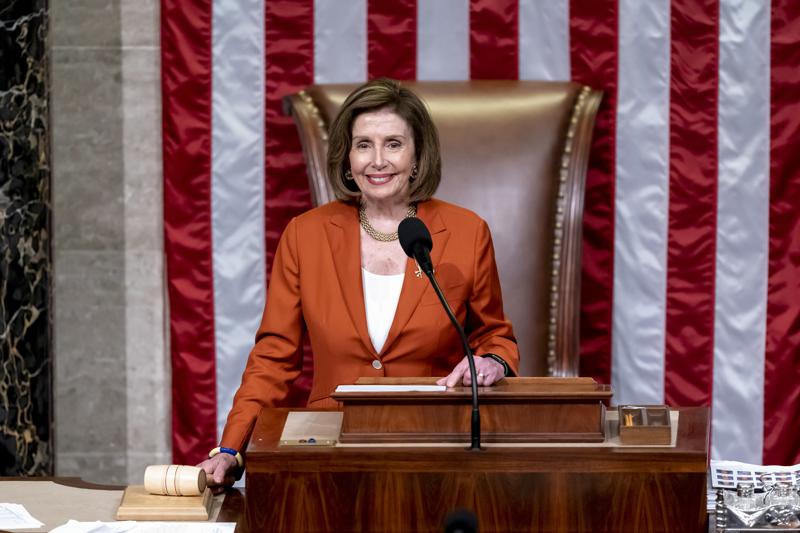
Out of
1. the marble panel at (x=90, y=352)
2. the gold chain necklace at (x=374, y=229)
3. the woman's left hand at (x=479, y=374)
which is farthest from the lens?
the marble panel at (x=90, y=352)

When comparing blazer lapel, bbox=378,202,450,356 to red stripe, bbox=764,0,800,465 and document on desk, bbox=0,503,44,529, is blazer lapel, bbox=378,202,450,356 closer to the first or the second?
document on desk, bbox=0,503,44,529

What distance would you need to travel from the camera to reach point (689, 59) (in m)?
3.84

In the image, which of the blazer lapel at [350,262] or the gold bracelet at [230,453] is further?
the blazer lapel at [350,262]

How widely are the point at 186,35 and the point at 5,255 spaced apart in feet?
3.06

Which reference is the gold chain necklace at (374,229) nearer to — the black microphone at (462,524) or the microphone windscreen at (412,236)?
the microphone windscreen at (412,236)

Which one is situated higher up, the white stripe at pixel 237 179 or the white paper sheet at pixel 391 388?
the white stripe at pixel 237 179

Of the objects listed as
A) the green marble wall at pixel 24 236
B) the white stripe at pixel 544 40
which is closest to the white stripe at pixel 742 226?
the white stripe at pixel 544 40

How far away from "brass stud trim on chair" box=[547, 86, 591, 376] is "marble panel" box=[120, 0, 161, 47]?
145 cm

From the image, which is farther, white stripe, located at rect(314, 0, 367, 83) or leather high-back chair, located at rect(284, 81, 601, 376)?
white stripe, located at rect(314, 0, 367, 83)

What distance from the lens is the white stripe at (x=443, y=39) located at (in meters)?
3.91

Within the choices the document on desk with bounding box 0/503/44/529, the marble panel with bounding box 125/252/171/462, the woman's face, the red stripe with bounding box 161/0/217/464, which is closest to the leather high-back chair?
the red stripe with bounding box 161/0/217/464

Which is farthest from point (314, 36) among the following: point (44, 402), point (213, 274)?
point (44, 402)

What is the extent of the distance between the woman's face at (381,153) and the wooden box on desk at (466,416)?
0.97 metres

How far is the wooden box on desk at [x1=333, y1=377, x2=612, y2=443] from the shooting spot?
6.70 ft
